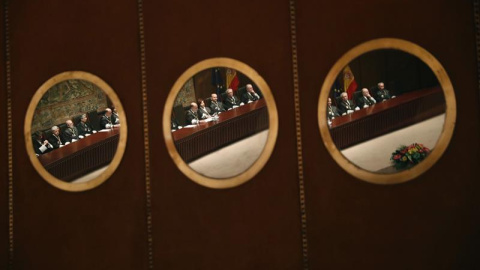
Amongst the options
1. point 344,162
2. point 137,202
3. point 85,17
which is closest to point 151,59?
point 85,17

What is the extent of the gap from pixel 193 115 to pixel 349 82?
1331mm

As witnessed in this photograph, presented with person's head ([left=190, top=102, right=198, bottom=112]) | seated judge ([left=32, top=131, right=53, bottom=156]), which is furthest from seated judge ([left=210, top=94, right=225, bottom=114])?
seated judge ([left=32, top=131, right=53, bottom=156])

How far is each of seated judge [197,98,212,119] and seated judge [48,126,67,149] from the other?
4.15 ft

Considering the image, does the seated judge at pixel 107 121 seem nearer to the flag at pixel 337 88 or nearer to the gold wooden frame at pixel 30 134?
the gold wooden frame at pixel 30 134

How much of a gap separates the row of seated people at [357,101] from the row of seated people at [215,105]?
2.07ft

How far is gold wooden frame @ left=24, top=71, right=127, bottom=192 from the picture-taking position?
4.71 metres

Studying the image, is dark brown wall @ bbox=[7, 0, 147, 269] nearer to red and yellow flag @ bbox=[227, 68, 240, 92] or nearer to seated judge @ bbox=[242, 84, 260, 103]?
red and yellow flag @ bbox=[227, 68, 240, 92]

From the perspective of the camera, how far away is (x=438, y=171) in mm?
4176

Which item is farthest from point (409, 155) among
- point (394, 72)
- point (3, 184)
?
point (3, 184)

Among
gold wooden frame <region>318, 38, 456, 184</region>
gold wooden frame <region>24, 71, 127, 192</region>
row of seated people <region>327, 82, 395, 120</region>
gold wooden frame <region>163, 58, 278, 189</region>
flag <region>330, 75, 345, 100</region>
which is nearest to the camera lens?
gold wooden frame <region>318, 38, 456, 184</region>

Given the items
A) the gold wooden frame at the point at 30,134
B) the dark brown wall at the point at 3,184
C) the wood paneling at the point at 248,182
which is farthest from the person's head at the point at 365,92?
the dark brown wall at the point at 3,184

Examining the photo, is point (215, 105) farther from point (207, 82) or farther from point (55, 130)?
point (55, 130)

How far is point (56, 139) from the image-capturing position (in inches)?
189

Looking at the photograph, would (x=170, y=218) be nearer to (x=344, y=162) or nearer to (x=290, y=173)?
(x=290, y=173)
